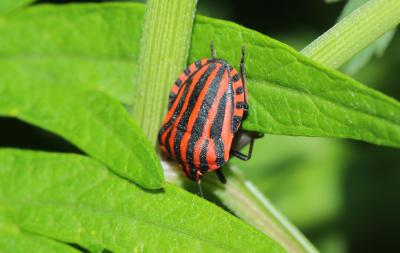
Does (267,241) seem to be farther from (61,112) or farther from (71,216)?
(61,112)

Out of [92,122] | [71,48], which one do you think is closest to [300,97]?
[92,122]

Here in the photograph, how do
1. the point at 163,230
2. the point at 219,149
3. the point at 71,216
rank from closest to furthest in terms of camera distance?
the point at 163,230 < the point at 71,216 < the point at 219,149

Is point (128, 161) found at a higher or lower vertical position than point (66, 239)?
higher

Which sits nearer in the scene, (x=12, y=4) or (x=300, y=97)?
(x=300, y=97)

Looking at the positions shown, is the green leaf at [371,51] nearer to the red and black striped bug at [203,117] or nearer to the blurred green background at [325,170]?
the red and black striped bug at [203,117]

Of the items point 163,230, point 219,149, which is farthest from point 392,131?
point 219,149

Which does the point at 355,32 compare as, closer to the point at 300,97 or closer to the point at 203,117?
the point at 300,97
